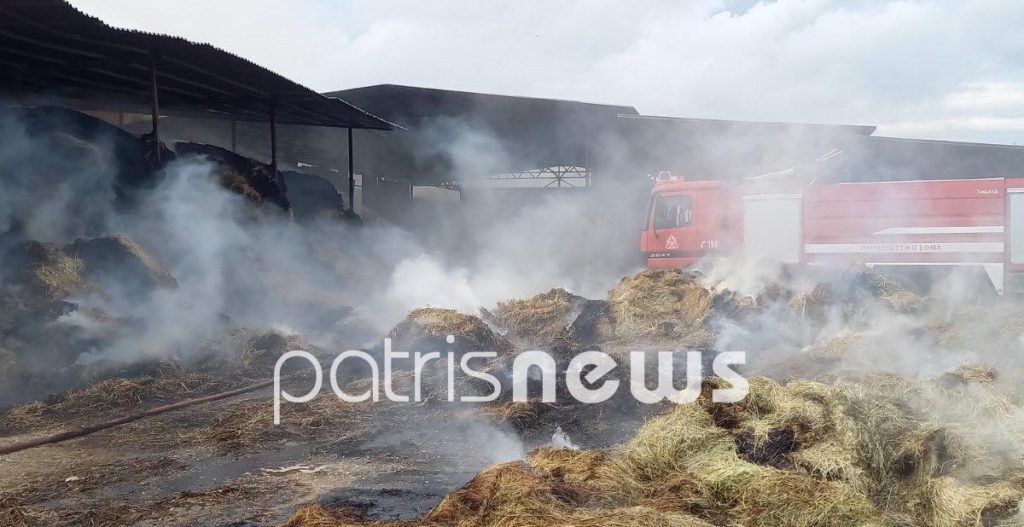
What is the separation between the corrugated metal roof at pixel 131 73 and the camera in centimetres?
837

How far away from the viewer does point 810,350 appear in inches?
380

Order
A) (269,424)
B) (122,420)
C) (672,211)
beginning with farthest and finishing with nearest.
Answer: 1. (672,211)
2. (122,420)
3. (269,424)

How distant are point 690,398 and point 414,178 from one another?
18.9 m

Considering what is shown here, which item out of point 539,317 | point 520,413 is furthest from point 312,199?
point 520,413

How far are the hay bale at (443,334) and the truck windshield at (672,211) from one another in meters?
5.54

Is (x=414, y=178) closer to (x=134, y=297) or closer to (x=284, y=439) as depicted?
(x=134, y=297)

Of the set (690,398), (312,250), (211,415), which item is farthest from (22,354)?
(690,398)

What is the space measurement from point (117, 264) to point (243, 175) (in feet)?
12.7

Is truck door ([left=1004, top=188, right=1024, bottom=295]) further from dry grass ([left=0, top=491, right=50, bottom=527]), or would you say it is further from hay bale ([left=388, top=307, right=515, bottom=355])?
dry grass ([left=0, top=491, right=50, bottom=527])

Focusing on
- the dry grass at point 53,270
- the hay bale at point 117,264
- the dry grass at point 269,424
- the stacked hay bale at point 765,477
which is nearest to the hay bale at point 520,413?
the dry grass at point 269,424

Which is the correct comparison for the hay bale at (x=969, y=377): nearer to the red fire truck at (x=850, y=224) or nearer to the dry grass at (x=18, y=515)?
the red fire truck at (x=850, y=224)

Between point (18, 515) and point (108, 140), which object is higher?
point (108, 140)

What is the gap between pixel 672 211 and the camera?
536 inches

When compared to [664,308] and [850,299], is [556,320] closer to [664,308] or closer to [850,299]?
[664,308]
